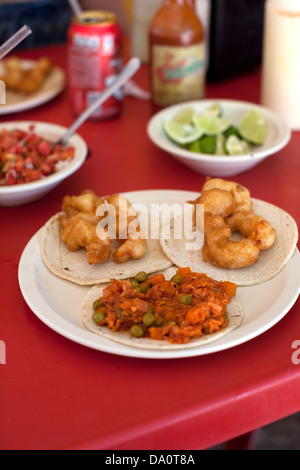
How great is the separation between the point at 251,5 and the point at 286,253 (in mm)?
1536

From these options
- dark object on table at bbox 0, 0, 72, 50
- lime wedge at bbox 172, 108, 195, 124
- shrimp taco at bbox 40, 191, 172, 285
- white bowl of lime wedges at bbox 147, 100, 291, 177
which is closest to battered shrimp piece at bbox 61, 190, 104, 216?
shrimp taco at bbox 40, 191, 172, 285

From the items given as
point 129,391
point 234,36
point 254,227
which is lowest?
point 129,391

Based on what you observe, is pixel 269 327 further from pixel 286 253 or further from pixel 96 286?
pixel 96 286

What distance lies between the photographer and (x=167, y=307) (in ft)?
3.44

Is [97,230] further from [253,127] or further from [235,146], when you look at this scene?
[253,127]

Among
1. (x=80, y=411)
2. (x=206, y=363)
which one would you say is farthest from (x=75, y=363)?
(x=206, y=363)

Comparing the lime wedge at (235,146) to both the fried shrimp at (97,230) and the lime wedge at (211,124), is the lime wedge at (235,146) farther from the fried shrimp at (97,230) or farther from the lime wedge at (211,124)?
the fried shrimp at (97,230)

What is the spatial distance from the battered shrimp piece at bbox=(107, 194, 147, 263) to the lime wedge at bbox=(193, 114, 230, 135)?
53 centimetres

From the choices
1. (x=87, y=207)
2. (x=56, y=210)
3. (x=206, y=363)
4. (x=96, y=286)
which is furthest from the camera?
(x=56, y=210)

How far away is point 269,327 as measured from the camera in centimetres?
101

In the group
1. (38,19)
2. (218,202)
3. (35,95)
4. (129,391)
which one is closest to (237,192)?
(218,202)

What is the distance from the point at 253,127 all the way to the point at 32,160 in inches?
27.8

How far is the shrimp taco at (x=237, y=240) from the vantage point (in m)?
1.18

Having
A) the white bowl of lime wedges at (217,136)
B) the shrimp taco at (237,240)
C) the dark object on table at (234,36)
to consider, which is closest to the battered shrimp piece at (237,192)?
the shrimp taco at (237,240)
